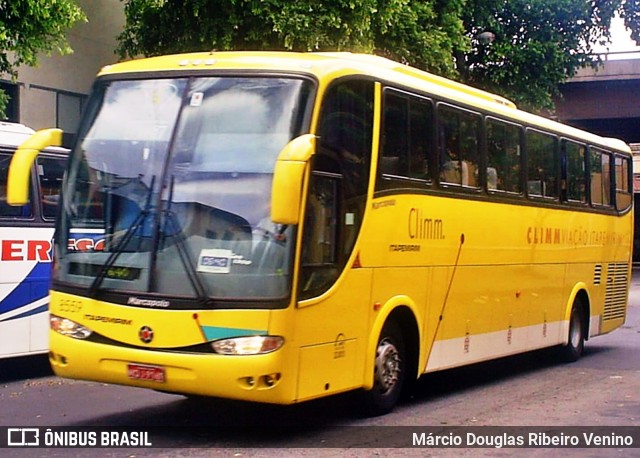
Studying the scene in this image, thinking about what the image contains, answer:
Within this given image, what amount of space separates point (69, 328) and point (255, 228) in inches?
74.0

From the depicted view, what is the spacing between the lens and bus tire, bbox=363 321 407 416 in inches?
395

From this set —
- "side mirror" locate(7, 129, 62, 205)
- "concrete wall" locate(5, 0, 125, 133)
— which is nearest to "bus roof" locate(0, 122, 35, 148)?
"side mirror" locate(7, 129, 62, 205)

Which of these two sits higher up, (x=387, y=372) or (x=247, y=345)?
(x=247, y=345)

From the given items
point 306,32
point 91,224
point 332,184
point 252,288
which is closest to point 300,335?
point 252,288

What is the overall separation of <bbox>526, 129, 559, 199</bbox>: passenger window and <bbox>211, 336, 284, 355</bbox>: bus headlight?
6.29 metres

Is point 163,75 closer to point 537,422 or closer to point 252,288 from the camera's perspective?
point 252,288

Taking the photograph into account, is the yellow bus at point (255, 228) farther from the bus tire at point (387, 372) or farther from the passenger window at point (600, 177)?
the passenger window at point (600, 177)

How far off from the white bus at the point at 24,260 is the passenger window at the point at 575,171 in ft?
23.4

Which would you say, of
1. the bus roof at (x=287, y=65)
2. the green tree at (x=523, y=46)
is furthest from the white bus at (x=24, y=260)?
the green tree at (x=523, y=46)

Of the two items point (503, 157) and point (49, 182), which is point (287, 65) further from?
point (49, 182)

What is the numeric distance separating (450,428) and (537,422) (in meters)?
0.96

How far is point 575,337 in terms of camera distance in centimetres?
1580

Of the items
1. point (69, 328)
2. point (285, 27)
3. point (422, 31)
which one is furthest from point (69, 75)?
point (69, 328)

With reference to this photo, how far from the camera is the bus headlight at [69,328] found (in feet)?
29.1
